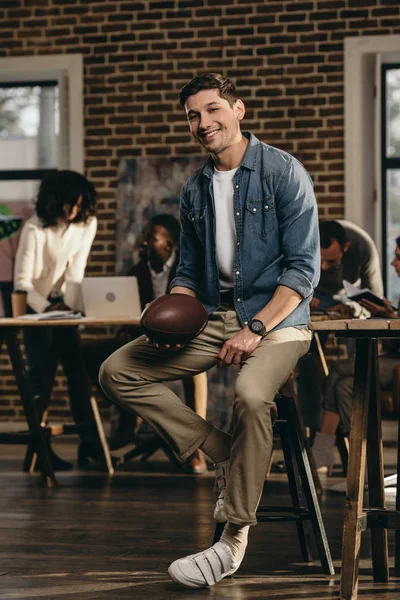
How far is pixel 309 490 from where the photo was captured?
10.7 feet

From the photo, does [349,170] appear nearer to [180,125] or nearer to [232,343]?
[180,125]

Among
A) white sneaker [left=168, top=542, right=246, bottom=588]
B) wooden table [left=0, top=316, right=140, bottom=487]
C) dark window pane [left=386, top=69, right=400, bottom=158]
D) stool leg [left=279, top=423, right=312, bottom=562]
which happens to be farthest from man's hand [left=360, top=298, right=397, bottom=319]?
dark window pane [left=386, top=69, right=400, bottom=158]

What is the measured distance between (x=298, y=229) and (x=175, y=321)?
1.49 feet

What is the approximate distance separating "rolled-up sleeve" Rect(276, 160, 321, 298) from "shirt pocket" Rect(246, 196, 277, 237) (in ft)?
0.08

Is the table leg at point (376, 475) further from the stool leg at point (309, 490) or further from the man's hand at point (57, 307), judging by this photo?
the man's hand at point (57, 307)

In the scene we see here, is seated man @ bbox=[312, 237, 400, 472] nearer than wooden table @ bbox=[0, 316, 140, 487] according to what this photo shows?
Yes

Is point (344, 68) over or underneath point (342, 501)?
over

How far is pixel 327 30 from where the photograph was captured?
709 cm

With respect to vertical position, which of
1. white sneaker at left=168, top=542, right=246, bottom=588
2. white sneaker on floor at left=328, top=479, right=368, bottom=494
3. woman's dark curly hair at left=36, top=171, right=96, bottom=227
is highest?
woman's dark curly hair at left=36, top=171, right=96, bottom=227

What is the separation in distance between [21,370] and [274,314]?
249 cm

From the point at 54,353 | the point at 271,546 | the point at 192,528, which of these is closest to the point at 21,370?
the point at 54,353

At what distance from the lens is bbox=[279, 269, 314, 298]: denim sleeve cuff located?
3121 millimetres

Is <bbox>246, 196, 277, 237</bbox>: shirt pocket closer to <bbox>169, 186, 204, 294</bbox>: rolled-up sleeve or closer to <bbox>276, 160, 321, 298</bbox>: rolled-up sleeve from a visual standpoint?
<bbox>276, 160, 321, 298</bbox>: rolled-up sleeve

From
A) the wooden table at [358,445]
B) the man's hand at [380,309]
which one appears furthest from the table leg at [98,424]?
the wooden table at [358,445]
